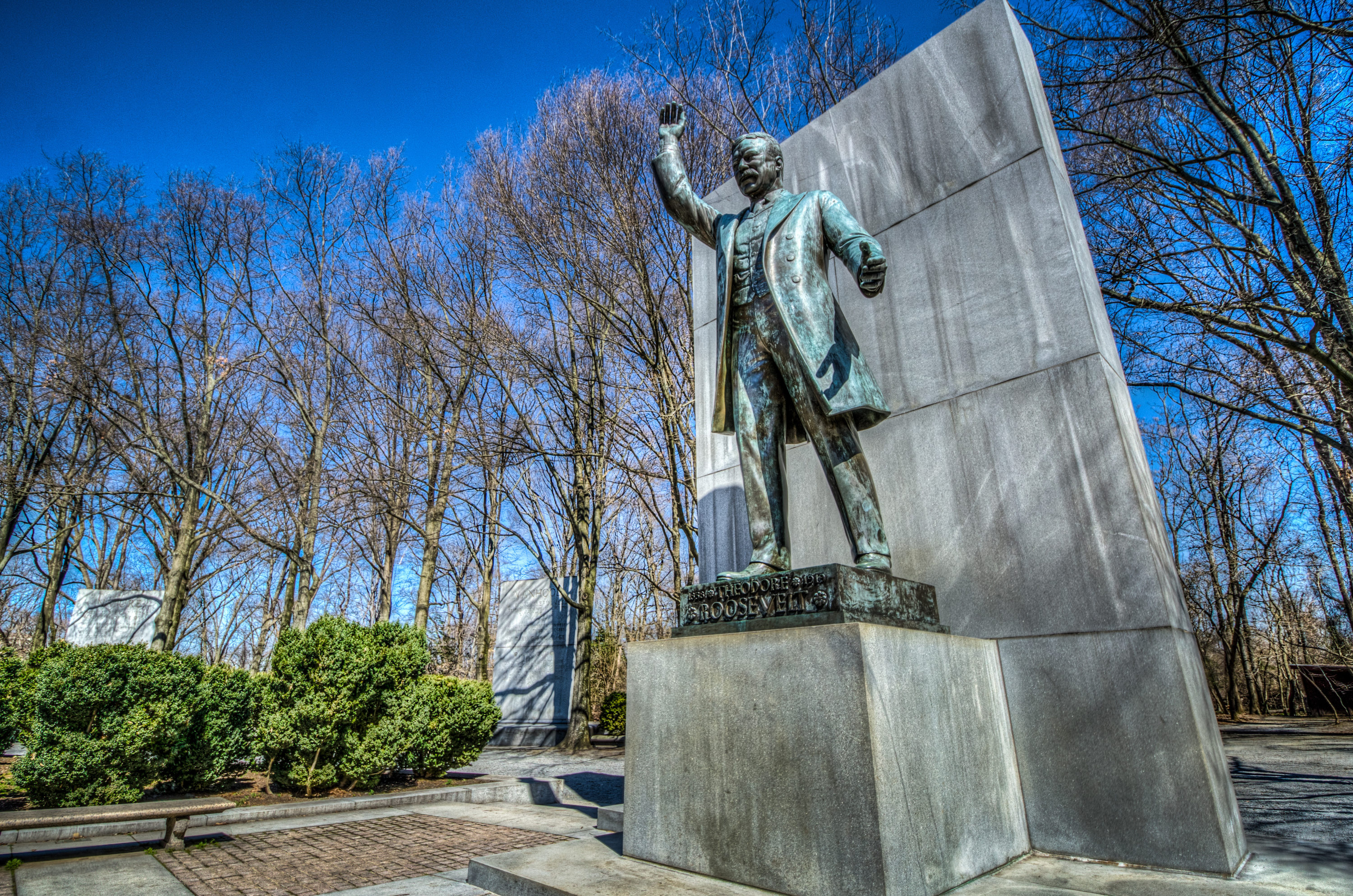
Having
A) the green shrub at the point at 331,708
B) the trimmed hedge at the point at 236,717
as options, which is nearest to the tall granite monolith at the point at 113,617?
the trimmed hedge at the point at 236,717

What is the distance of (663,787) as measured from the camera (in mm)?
3080

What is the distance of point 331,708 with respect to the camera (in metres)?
8.47

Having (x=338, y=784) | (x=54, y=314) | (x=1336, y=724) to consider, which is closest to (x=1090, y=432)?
(x=338, y=784)

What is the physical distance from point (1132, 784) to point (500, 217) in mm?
13776

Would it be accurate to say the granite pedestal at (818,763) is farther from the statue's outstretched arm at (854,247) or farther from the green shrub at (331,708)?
the green shrub at (331,708)

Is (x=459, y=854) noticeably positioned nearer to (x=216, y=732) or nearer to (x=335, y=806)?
(x=335, y=806)

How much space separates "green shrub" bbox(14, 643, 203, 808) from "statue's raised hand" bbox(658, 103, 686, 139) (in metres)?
8.24

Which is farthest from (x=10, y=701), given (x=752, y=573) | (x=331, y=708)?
(x=752, y=573)

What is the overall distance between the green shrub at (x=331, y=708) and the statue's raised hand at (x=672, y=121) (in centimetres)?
769

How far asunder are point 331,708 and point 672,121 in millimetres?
8052

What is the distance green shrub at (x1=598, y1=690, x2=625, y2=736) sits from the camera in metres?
17.0

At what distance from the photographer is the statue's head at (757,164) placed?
395 centimetres

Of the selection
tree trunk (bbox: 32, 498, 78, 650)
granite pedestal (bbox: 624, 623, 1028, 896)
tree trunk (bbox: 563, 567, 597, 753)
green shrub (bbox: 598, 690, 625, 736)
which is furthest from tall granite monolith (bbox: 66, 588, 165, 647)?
granite pedestal (bbox: 624, 623, 1028, 896)

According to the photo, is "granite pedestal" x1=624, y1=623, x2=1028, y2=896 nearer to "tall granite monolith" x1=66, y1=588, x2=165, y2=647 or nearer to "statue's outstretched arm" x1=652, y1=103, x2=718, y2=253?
"statue's outstretched arm" x1=652, y1=103, x2=718, y2=253
